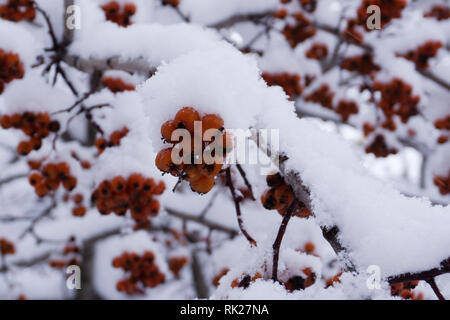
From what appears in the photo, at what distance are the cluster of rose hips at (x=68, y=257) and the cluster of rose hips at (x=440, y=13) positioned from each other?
4.16 m

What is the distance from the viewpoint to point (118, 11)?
2211mm

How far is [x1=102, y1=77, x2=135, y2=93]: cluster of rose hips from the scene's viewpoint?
2.26m

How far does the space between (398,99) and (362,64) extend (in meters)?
0.47

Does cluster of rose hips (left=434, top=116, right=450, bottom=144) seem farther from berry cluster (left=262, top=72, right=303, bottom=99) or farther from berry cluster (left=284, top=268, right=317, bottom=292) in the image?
berry cluster (left=284, top=268, right=317, bottom=292)

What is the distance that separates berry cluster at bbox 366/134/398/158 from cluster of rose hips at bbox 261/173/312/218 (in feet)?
9.12

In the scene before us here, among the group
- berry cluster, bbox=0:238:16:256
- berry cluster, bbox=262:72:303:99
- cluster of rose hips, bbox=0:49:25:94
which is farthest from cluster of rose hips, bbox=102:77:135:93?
berry cluster, bbox=0:238:16:256

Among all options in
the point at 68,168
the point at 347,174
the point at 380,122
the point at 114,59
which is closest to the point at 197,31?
the point at 114,59

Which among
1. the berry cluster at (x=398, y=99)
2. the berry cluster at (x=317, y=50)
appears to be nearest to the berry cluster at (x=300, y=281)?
the berry cluster at (x=398, y=99)

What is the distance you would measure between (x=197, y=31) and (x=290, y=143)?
74 centimetres

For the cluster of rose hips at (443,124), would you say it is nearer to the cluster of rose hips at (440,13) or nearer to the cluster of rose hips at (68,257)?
the cluster of rose hips at (440,13)

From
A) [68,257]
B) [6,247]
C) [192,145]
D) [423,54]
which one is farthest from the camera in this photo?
[68,257]

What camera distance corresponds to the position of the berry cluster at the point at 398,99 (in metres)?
2.92

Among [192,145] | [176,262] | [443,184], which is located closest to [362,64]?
[443,184]

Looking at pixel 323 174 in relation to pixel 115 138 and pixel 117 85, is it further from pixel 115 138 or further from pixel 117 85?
pixel 117 85
